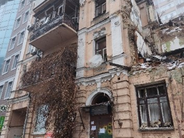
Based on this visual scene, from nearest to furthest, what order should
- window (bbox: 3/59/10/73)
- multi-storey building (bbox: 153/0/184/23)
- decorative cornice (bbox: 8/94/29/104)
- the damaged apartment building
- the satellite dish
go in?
the damaged apartment building < the satellite dish < decorative cornice (bbox: 8/94/29/104) < window (bbox: 3/59/10/73) < multi-storey building (bbox: 153/0/184/23)

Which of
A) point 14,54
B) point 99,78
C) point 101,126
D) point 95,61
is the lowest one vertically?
point 101,126

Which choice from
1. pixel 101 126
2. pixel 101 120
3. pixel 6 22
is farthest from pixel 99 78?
pixel 6 22

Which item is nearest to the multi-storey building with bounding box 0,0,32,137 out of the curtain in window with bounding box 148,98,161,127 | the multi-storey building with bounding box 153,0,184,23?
the curtain in window with bounding box 148,98,161,127

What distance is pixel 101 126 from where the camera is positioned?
8250 mm

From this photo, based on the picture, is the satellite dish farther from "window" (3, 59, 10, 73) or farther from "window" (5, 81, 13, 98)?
"window" (3, 59, 10, 73)

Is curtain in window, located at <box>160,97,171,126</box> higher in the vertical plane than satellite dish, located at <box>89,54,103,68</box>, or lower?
lower

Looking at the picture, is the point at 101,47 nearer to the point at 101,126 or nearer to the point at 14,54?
the point at 101,126

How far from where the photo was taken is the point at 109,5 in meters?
11.0

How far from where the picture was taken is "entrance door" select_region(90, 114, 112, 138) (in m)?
7.95

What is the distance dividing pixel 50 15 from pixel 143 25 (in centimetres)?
860

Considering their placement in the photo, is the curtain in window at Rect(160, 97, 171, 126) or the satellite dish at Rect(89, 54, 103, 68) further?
the satellite dish at Rect(89, 54, 103, 68)

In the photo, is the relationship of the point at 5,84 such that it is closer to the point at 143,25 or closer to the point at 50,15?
the point at 50,15

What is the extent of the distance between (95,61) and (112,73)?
1792 millimetres

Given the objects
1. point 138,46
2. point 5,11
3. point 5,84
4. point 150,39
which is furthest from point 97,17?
point 5,11
